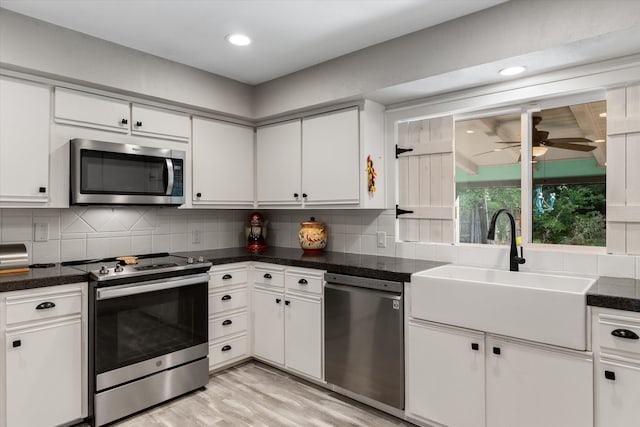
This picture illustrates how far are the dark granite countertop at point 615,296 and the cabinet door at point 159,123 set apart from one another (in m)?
2.88

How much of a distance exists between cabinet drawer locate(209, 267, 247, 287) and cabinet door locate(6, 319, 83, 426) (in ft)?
3.11

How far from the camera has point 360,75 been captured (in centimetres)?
278

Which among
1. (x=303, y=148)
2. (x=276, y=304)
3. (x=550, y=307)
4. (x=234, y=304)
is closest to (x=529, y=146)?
(x=550, y=307)

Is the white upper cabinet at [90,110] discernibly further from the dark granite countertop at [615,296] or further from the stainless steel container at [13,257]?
the dark granite countertop at [615,296]

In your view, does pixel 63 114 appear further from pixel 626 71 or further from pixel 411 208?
pixel 626 71

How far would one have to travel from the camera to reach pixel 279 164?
11.5 ft

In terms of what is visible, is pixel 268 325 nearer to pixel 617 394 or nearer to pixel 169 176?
pixel 169 176

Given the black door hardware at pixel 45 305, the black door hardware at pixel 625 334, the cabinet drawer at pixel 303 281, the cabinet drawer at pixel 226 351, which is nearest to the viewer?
the black door hardware at pixel 625 334

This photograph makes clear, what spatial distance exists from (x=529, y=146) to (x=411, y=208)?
2.99ft

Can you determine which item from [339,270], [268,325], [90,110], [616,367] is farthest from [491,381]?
[90,110]

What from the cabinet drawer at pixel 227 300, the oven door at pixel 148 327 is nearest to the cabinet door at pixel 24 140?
the oven door at pixel 148 327

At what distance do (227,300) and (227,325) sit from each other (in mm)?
201

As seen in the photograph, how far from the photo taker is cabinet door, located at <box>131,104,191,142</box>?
289cm

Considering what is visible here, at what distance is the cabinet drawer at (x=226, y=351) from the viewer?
120 inches
